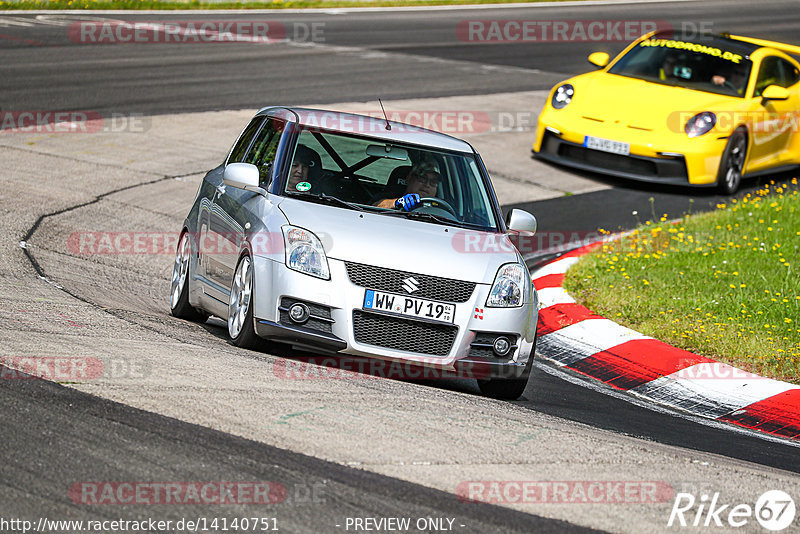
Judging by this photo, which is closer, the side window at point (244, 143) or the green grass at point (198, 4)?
the side window at point (244, 143)

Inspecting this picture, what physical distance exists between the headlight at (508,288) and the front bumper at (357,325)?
0.05 meters

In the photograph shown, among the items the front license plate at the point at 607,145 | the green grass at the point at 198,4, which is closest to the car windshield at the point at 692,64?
the front license plate at the point at 607,145

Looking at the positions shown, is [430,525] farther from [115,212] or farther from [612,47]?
[612,47]

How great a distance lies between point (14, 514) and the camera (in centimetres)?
394

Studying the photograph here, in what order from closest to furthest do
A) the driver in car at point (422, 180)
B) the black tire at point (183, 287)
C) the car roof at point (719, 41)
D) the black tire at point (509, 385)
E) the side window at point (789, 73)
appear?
the black tire at point (509, 385) → the driver in car at point (422, 180) → the black tire at point (183, 287) → the car roof at point (719, 41) → the side window at point (789, 73)

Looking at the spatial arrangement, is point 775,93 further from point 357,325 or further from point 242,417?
point 242,417

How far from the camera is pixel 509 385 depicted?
23.1 feet

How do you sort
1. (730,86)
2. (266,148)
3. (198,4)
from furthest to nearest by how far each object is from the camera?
(198,4) → (730,86) → (266,148)

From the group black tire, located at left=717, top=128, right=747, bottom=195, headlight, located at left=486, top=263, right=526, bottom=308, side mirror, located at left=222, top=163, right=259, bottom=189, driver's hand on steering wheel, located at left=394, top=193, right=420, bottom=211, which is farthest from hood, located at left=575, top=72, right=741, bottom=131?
side mirror, located at left=222, top=163, right=259, bottom=189

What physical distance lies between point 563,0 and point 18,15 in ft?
57.7

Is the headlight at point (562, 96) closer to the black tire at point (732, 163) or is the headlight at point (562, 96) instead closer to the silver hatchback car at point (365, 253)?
the black tire at point (732, 163)

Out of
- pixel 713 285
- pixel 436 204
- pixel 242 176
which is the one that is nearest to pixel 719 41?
pixel 713 285

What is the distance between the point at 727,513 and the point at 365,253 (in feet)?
8.51

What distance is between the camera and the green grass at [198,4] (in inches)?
944
